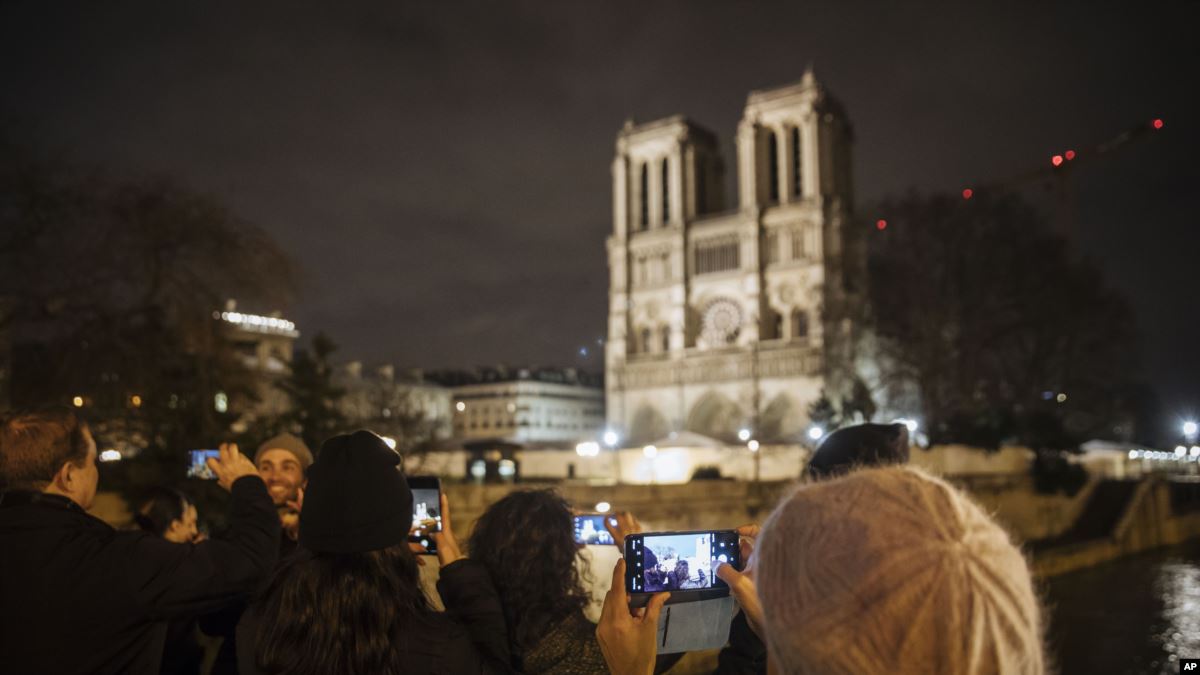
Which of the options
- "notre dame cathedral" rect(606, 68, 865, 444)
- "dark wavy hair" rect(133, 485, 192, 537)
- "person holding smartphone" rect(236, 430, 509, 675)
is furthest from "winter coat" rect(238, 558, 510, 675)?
"notre dame cathedral" rect(606, 68, 865, 444)

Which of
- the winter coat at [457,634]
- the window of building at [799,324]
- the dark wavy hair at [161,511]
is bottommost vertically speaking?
the winter coat at [457,634]

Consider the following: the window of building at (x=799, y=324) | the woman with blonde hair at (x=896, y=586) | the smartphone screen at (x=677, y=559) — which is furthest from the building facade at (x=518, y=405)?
the woman with blonde hair at (x=896, y=586)

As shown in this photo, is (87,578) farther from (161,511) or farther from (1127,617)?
(1127,617)

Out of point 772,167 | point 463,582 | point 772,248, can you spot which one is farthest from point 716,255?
point 463,582

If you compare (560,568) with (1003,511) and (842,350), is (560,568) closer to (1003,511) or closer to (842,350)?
(1003,511)

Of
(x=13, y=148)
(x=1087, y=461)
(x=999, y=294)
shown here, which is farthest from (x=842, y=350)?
(x=13, y=148)

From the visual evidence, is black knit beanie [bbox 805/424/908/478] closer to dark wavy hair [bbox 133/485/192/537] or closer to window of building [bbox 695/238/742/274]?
dark wavy hair [bbox 133/485/192/537]

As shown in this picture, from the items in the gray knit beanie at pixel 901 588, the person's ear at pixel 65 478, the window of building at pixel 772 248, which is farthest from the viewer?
the window of building at pixel 772 248

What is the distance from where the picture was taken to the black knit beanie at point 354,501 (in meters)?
2.15

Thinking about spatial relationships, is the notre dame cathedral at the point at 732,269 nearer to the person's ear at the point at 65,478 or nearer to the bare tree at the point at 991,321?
the bare tree at the point at 991,321

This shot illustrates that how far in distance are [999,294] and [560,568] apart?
3285 centimetres

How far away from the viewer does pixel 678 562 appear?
2.29 m

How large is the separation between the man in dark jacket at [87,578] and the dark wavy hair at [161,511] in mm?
2018

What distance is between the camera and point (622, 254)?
5069 centimetres
